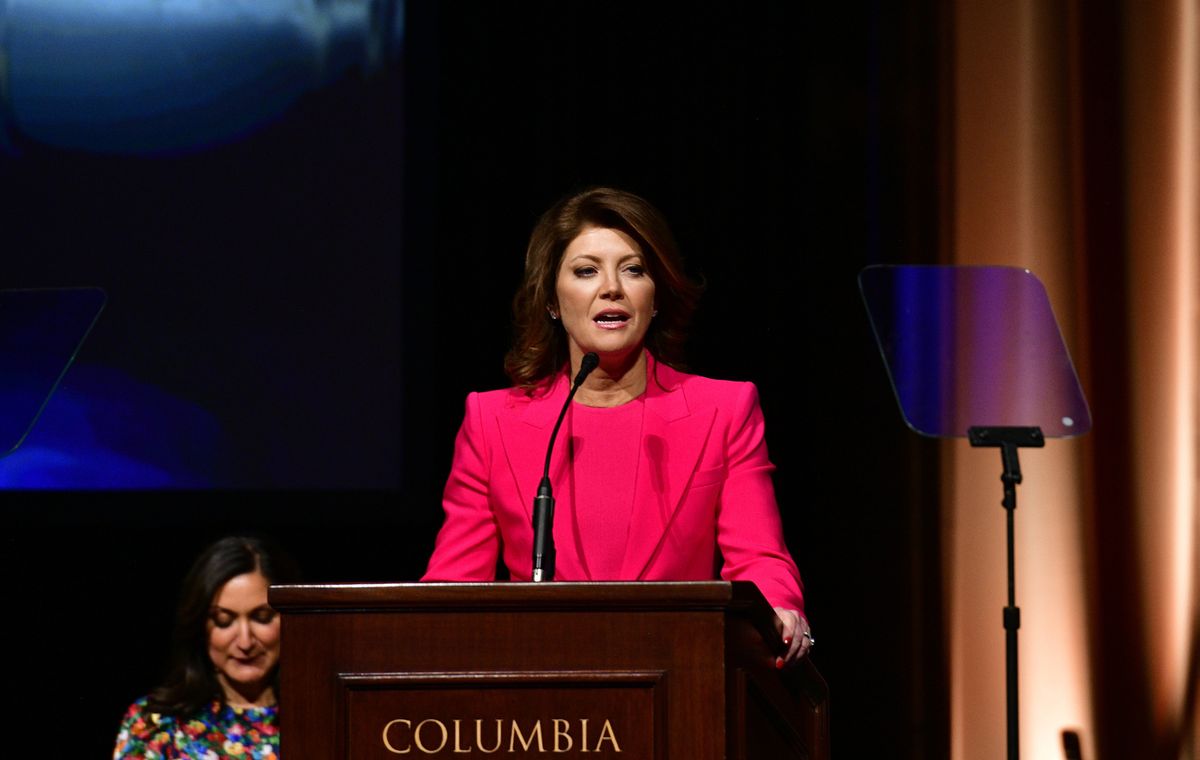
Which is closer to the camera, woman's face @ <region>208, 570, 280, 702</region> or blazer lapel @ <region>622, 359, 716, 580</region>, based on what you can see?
blazer lapel @ <region>622, 359, 716, 580</region>

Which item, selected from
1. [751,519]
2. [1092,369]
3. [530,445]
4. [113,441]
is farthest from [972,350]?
[113,441]

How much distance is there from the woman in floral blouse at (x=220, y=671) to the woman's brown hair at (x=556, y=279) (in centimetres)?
101

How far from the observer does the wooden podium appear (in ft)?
5.52

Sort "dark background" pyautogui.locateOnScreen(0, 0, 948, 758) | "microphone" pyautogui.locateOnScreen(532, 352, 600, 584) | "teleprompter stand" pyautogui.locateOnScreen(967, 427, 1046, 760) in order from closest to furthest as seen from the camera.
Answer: "microphone" pyautogui.locateOnScreen(532, 352, 600, 584) < "teleprompter stand" pyautogui.locateOnScreen(967, 427, 1046, 760) < "dark background" pyautogui.locateOnScreen(0, 0, 948, 758)

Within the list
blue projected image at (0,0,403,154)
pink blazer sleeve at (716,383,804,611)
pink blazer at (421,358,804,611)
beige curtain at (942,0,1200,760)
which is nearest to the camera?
pink blazer sleeve at (716,383,804,611)

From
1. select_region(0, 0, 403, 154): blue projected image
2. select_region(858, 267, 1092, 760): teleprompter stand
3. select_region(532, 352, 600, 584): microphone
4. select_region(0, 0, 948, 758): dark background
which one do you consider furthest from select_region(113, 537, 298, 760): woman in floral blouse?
select_region(858, 267, 1092, 760): teleprompter stand

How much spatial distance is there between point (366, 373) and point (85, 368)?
713 millimetres

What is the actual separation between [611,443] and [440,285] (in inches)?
53.5

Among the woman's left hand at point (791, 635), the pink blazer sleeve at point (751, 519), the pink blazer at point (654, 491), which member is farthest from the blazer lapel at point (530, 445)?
the woman's left hand at point (791, 635)

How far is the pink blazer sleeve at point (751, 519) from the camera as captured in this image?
2287mm

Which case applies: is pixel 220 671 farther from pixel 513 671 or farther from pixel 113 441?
pixel 513 671

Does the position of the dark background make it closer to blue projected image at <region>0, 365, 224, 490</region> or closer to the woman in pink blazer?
blue projected image at <region>0, 365, 224, 490</region>

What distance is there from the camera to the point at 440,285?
3.75 m

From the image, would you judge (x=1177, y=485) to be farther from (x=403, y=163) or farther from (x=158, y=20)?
(x=158, y=20)
